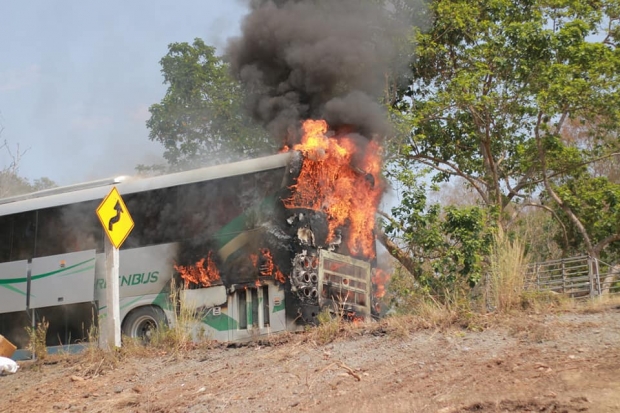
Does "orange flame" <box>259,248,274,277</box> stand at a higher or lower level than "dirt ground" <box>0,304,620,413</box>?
higher

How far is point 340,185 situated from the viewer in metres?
12.0

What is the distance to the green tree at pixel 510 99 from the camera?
16.0 metres

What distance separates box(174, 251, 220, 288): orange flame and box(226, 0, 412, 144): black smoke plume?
2.96 meters

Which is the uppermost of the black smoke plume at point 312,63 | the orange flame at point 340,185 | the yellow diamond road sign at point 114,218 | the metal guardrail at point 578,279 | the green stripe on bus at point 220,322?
the black smoke plume at point 312,63

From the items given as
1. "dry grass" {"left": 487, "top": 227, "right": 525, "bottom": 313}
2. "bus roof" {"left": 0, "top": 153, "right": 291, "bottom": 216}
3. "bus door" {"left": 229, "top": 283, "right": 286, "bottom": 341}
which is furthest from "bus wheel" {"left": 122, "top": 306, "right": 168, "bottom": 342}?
"dry grass" {"left": 487, "top": 227, "right": 525, "bottom": 313}

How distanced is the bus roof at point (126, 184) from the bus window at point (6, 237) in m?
0.21

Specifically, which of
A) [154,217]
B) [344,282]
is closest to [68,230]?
[154,217]

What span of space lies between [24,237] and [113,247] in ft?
17.0

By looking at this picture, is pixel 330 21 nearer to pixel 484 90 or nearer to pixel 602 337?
pixel 484 90

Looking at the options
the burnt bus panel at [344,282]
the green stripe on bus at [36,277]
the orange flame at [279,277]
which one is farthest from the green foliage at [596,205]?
the green stripe on bus at [36,277]

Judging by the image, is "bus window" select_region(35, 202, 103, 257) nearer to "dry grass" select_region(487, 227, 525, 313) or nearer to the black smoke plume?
the black smoke plume

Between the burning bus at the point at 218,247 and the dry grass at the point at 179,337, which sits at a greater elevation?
the burning bus at the point at 218,247

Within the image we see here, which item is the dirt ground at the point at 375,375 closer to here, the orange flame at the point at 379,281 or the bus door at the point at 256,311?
the bus door at the point at 256,311

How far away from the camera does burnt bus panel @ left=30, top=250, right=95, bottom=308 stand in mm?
12789
